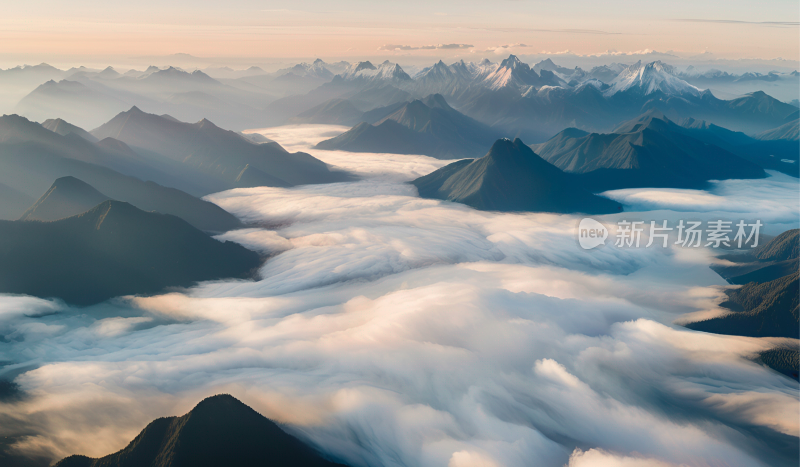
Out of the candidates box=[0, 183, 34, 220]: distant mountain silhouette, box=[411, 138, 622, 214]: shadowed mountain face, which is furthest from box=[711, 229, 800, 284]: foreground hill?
box=[0, 183, 34, 220]: distant mountain silhouette

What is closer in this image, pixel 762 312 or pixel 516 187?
pixel 762 312

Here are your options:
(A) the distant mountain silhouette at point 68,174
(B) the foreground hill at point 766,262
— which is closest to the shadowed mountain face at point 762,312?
(B) the foreground hill at point 766,262

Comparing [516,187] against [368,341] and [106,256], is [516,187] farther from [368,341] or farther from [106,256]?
[106,256]

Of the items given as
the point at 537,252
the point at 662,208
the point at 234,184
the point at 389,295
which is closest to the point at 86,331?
the point at 389,295

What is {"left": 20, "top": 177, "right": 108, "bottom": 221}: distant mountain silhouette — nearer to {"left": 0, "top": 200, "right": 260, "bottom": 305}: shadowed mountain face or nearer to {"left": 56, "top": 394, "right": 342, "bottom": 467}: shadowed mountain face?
{"left": 0, "top": 200, "right": 260, "bottom": 305}: shadowed mountain face

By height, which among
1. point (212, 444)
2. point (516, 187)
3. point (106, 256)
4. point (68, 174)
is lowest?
point (212, 444)

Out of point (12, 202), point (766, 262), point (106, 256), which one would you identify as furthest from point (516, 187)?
point (12, 202)

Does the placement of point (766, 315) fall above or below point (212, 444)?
above

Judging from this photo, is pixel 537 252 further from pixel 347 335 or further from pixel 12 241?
pixel 12 241
